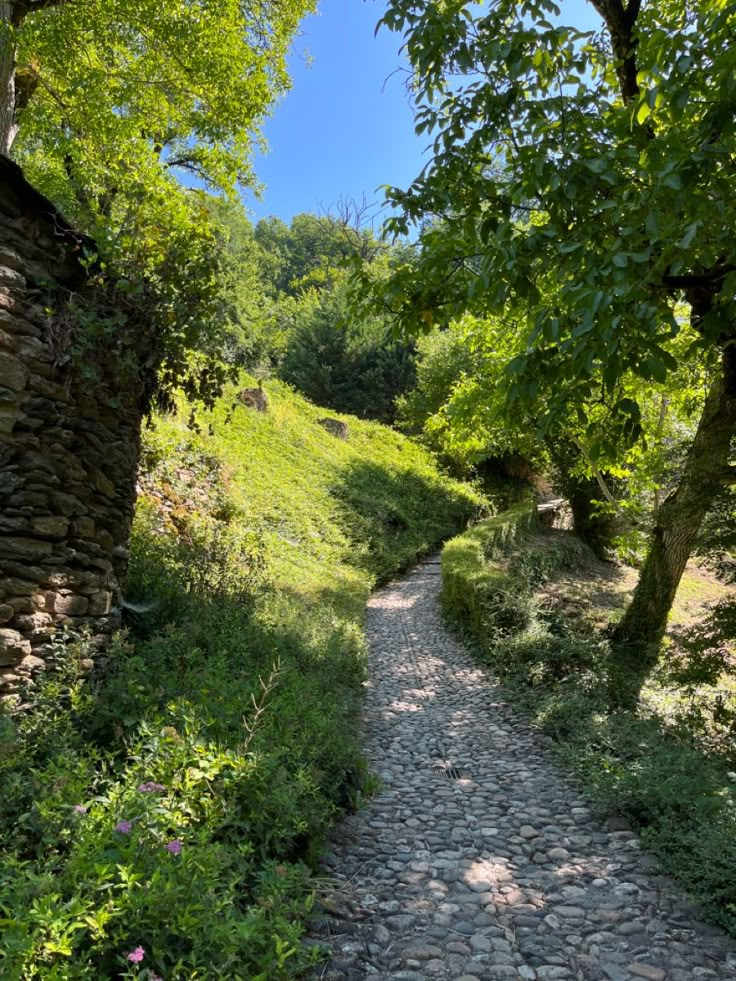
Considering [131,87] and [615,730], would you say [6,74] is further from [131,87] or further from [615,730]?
[615,730]

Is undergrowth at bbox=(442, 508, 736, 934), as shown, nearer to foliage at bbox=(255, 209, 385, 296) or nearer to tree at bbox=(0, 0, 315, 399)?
tree at bbox=(0, 0, 315, 399)

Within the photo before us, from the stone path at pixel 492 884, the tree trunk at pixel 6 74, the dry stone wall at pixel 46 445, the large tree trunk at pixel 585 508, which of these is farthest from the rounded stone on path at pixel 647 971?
the large tree trunk at pixel 585 508

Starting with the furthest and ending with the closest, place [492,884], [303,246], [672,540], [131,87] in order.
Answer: [303,246] → [131,87] → [672,540] → [492,884]

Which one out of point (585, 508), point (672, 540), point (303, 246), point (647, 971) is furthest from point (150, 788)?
point (303, 246)

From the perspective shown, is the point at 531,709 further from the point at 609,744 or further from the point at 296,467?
the point at 296,467

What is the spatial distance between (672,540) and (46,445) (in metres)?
6.62

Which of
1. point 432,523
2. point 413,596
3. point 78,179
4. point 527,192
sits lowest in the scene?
point 413,596

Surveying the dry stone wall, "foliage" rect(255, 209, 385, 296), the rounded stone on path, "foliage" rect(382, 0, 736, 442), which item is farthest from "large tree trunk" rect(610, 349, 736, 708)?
"foliage" rect(255, 209, 385, 296)

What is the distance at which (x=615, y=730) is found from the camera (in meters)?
5.07

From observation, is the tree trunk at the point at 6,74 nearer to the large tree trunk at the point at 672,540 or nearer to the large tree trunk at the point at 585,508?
the large tree trunk at the point at 672,540

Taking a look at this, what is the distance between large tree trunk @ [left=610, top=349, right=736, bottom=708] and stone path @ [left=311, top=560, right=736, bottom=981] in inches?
77.2

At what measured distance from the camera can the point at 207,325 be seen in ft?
13.6

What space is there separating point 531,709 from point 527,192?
505 cm

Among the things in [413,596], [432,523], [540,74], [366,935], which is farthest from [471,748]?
[432,523]
